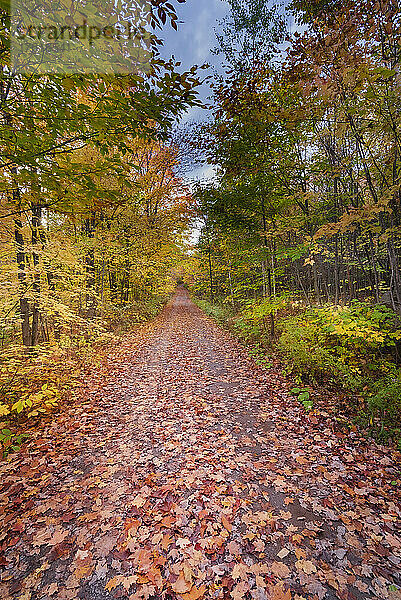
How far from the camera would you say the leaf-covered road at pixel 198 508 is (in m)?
2.23

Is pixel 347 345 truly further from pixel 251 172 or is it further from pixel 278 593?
pixel 251 172

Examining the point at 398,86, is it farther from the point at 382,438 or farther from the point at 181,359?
the point at 181,359

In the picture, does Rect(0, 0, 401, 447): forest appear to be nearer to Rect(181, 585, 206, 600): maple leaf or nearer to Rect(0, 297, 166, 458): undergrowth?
Rect(0, 297, 166, 458): undergrowth

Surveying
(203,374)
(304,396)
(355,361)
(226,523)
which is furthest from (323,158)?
(226,523)

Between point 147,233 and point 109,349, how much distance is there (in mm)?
5919

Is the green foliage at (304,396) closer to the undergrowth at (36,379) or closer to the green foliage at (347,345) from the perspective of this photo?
the green foliage at (347,345)

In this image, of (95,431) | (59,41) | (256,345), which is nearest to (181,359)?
(256,345)

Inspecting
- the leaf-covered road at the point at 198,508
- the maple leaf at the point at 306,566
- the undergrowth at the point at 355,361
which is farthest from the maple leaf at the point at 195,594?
the undergrowth at the point at 355,361

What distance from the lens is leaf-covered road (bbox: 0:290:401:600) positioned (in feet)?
7.33

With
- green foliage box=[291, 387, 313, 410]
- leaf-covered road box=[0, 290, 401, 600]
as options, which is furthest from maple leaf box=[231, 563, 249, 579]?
green foliage box=[291, 387, 313, 410]

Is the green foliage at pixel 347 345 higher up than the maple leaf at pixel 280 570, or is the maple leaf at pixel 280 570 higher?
the green foliage at pixel 347 345

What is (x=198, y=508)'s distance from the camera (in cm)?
296

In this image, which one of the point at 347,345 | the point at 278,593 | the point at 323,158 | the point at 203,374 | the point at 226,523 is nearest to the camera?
the point at 278,593

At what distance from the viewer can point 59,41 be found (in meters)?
2.57
